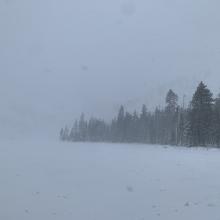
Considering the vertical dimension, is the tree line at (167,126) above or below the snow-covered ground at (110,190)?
above

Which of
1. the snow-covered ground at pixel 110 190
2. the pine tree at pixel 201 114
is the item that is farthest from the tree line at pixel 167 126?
the snow-covered ground at pixel 110 190

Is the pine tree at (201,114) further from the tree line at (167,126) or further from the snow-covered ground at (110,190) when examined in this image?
the snow-covered ground at (110,190)

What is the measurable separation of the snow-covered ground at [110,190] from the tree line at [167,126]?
985 inches

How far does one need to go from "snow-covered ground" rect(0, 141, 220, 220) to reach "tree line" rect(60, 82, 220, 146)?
25009 millimetres

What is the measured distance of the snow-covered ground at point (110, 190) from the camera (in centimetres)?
1208

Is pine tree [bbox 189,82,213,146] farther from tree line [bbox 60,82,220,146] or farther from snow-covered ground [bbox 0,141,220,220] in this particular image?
snow-covered ground [bbox 0,141,220,220]

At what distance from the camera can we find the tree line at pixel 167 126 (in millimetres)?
46094

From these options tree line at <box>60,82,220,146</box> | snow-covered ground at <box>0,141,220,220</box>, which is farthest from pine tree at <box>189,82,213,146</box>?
snow-covered ground at <box>0,141,220,220</box>

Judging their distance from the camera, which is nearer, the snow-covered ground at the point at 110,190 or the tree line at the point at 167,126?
the snow-covered ground at the point at 110,190

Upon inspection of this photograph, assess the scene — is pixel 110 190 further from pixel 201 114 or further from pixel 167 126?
pixel 167 126

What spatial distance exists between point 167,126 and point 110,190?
79.5 m

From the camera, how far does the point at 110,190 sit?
14938mm

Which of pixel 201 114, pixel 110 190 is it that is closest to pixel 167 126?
pixel 201 114

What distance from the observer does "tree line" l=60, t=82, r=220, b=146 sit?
4609cm
